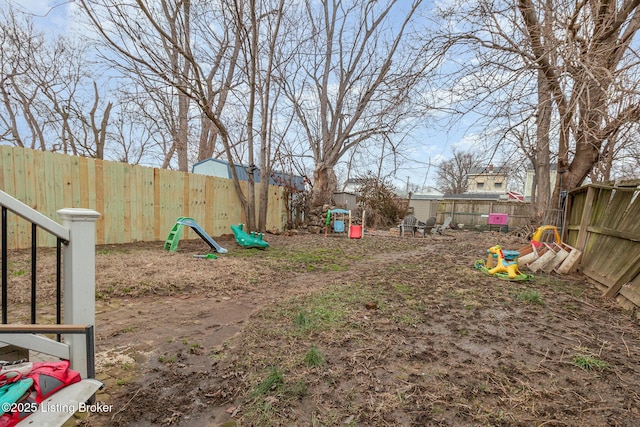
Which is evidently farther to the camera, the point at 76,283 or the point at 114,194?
the point at 114,194

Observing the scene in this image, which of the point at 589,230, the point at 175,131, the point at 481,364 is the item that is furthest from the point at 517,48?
the point at 175,131

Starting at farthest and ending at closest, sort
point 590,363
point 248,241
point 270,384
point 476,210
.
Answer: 1. point 476,210
2. point 248,241
3. point 590,363
4. point 270,384

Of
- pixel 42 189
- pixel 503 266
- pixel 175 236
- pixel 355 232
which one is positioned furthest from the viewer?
Result: pixel 355 232

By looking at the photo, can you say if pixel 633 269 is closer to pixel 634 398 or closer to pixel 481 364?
pixel 634 398

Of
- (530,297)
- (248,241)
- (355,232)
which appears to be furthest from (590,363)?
(355,232)

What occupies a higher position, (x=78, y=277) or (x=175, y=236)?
(x=78, y=277)

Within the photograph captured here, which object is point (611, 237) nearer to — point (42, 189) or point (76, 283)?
point (76, 283)

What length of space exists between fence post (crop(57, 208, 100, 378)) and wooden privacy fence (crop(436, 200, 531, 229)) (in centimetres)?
1823

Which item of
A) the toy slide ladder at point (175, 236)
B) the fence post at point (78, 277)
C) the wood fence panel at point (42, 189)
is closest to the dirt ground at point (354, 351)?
the fence post at point (78, 277)

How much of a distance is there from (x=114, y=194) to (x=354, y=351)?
5.85m

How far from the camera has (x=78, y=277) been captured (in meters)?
1.59

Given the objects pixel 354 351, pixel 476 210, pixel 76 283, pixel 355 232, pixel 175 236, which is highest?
pixel 476 210

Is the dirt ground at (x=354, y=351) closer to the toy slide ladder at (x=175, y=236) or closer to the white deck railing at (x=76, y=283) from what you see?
the white deck railing at (x=76, y=283)

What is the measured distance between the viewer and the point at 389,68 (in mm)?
10734
